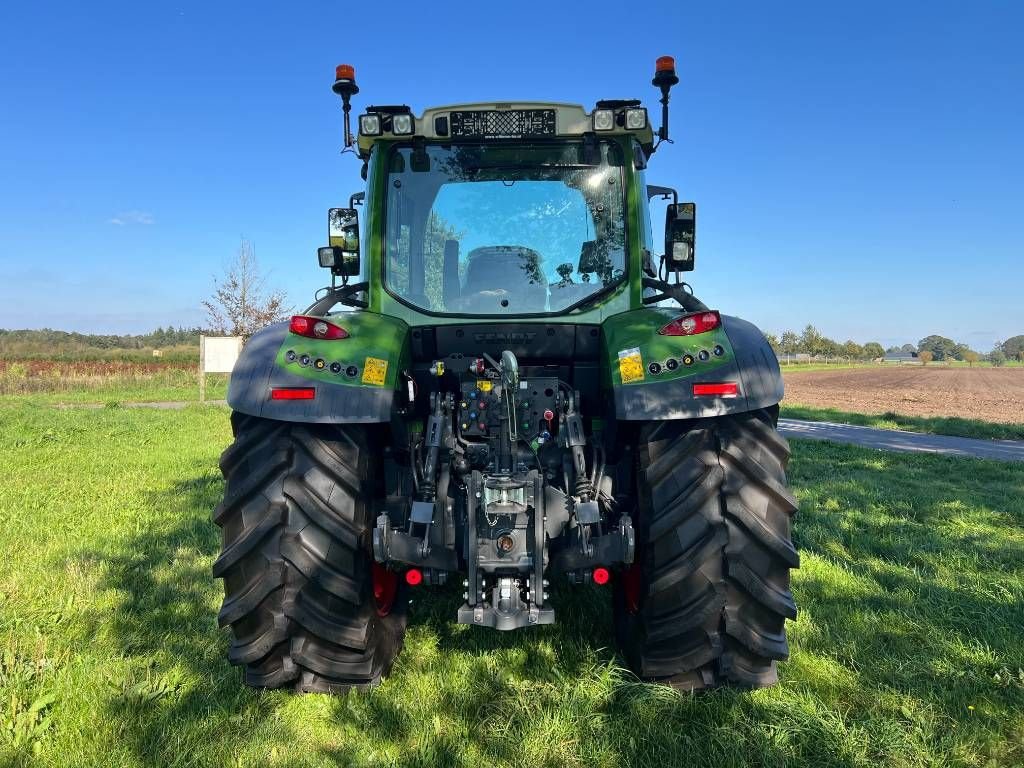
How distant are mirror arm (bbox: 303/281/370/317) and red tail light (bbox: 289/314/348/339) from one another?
53cm

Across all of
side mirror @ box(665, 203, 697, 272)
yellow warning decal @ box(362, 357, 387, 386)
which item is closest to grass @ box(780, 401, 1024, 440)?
side mirror @ box(665, 203, 697, 272)

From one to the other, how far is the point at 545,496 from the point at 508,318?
3.04 ft

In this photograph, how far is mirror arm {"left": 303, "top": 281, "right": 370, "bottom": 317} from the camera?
3.38m

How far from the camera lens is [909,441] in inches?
474

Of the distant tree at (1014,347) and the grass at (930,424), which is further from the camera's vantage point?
the distant tree at (1014,347)

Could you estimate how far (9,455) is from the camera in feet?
26.8

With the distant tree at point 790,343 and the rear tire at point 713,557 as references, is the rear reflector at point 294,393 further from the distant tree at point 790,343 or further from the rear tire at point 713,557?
the distant tree at point 790,343

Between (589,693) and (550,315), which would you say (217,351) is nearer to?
(550,315)

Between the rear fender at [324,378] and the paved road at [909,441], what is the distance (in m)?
10.1

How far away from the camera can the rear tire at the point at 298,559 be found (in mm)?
2520

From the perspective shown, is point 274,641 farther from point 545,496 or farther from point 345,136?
point 345,136

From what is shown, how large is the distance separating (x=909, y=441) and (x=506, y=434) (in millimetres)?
11994

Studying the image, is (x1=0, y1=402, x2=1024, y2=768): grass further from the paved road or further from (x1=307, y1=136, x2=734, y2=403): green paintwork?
the paved road

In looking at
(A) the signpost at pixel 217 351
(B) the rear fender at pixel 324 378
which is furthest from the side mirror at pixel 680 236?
(A) the signpost at pixel 217 351
